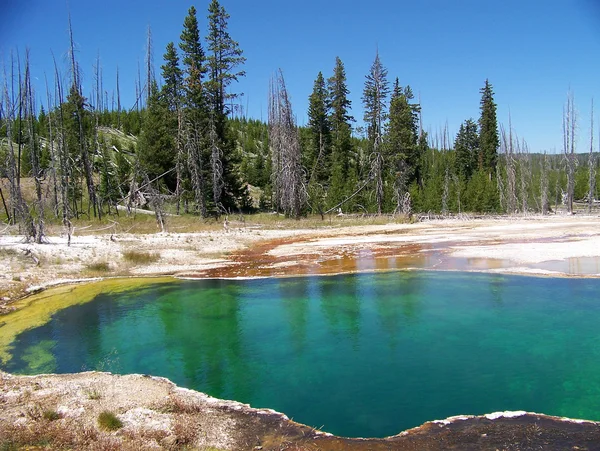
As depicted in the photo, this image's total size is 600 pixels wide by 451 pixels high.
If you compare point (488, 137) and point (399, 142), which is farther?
point (488, 137)

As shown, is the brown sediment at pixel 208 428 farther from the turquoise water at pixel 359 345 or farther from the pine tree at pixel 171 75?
the pine tree at pixel 171 75

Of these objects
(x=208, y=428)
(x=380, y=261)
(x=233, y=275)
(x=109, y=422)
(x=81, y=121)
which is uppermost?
(x=81, y=121)

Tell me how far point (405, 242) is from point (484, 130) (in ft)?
139

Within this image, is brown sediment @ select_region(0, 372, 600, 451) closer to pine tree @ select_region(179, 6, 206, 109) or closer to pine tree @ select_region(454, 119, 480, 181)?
pine tree @ select_region(179, 6, 206, 109)

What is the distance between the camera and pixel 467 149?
6381cm

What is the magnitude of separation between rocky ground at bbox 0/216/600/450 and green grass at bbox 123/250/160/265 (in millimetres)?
46

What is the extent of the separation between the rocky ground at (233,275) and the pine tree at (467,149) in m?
23.7

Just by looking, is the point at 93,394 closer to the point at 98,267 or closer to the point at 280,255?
the point at 98,267

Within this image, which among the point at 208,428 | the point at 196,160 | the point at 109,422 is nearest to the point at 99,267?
the point at 109,422

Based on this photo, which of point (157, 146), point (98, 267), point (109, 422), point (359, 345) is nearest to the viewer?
point (109, 422)

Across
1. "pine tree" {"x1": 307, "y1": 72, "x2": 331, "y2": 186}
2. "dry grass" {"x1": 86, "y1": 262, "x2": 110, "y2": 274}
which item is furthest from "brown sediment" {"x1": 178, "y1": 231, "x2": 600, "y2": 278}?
A: "pine tree" {"x1": 307, "y1": 72, "x2": 331, "y2": 186}

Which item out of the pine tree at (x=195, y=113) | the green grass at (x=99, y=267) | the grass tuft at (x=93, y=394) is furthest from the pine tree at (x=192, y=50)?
the grass tuft at (x=93, y=394)

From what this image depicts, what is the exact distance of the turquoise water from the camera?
8070mm

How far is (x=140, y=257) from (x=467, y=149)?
53.6 metres
